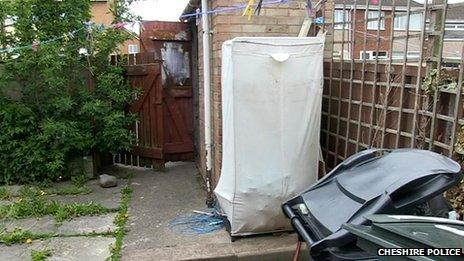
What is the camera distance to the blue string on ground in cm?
422

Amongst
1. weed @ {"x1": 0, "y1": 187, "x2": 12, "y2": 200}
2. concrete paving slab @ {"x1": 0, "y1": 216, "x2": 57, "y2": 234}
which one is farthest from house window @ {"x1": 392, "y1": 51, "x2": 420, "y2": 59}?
weed @ {"x1": 0, "y1": 187, "x2": 12, "y2": 200}

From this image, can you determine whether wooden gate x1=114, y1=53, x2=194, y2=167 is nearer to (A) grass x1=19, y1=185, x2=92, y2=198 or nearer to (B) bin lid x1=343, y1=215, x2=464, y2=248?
(A) grass x1=19, y1=185, x2=92, y2=198

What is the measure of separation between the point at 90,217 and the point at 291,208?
289cm

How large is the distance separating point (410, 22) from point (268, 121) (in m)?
1.42

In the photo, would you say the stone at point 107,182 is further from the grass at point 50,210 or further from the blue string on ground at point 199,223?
the blue string on ground at point 199,223

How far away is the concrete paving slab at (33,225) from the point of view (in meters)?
4.28

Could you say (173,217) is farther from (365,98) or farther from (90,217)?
(365,98)

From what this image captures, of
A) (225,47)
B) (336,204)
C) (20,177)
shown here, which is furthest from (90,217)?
(336,204)

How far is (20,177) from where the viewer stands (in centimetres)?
591

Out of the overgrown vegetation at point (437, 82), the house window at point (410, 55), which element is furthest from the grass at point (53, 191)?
the overgrown vegetation at point (437, 82)

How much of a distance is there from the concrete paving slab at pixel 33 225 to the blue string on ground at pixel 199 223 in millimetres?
1332

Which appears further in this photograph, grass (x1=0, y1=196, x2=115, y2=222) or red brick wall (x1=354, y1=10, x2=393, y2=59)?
grass (x1=0, y1=196, x2=115, y2=222)

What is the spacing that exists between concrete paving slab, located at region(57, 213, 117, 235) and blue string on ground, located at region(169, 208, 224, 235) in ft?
2.30

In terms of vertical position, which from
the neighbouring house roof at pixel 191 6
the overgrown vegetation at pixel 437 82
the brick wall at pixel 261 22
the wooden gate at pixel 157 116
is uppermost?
the neighbouring house roof at pixel 191 6
